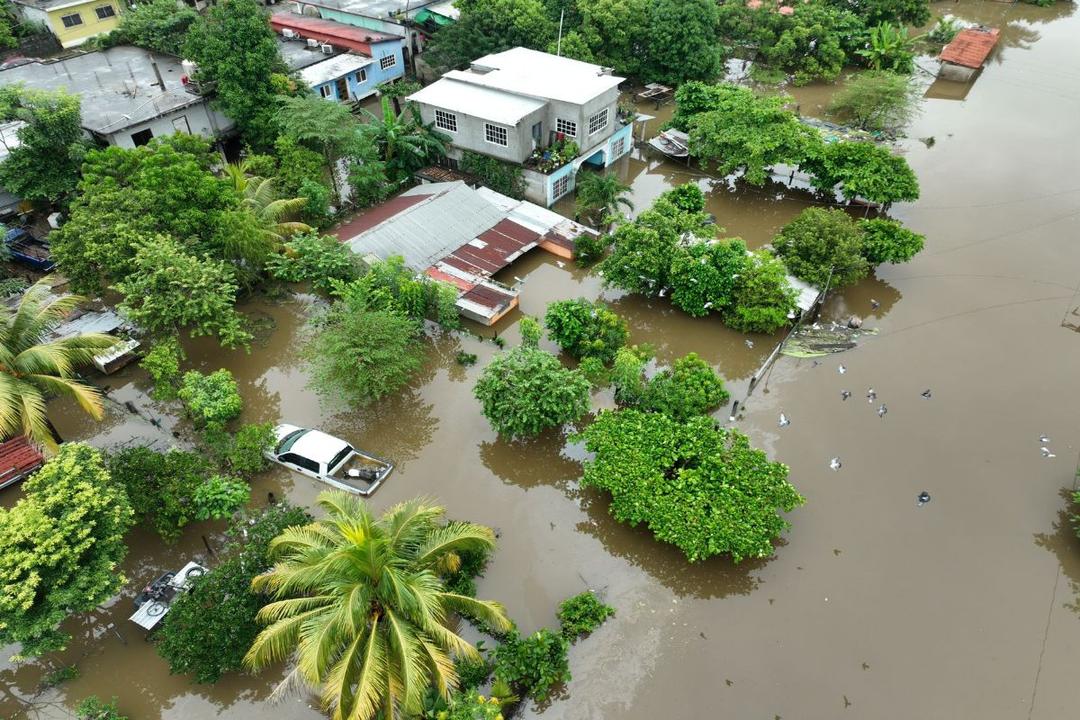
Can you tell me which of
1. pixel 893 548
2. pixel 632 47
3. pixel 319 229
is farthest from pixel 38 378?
pixel 632 47

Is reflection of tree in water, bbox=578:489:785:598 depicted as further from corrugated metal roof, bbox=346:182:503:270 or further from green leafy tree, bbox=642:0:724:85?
green leafy tree, bbox=642:0:724:85

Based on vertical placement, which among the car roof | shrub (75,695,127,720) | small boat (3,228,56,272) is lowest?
shrub (75,695,127,720)

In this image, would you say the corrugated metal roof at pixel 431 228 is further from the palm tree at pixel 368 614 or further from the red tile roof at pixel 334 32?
the red tile roof at pixel 334 32

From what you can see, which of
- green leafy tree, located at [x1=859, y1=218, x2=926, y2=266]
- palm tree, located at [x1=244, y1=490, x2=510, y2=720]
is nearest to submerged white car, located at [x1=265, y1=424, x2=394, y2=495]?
palm tree, located at [x1=244, y1=490, x2=510, y2=720]

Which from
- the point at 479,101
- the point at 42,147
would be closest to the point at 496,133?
the point at 479,101

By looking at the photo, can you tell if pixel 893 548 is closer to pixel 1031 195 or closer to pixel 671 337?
pixel 671 337

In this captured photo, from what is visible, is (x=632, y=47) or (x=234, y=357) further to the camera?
(x=632, y=47)
